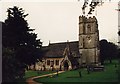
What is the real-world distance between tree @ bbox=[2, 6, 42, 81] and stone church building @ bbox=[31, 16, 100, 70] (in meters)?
0.96

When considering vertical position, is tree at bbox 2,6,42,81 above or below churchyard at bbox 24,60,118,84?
above

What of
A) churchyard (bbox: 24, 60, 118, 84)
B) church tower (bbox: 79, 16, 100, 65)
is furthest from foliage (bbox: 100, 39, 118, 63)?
churchyard (bbox: 24, 60, 118, 84)

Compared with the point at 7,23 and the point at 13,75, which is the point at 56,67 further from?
the point at 7,23

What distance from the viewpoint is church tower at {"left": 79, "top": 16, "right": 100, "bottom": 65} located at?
23297mm

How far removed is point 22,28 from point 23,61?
322 centimetres

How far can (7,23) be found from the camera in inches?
947

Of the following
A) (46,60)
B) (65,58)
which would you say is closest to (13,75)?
(46,60)

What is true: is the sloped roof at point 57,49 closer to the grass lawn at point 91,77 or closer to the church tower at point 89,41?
the church tower at point 89,41

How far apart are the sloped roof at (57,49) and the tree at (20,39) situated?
3.50ft

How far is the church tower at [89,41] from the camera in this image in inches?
917

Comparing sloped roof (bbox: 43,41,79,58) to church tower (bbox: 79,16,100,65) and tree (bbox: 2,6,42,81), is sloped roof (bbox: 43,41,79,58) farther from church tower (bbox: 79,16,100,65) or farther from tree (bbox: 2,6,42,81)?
tree (bbox: 2,6,42,81)

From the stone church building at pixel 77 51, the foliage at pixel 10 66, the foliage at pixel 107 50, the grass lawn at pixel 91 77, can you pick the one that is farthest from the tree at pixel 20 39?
the foliage at pixel 107 50

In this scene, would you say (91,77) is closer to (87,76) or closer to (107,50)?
(87,76)

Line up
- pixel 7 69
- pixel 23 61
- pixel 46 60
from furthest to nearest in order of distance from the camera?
pixel 46 60 → pixel 23 61 → pixel 7 69
